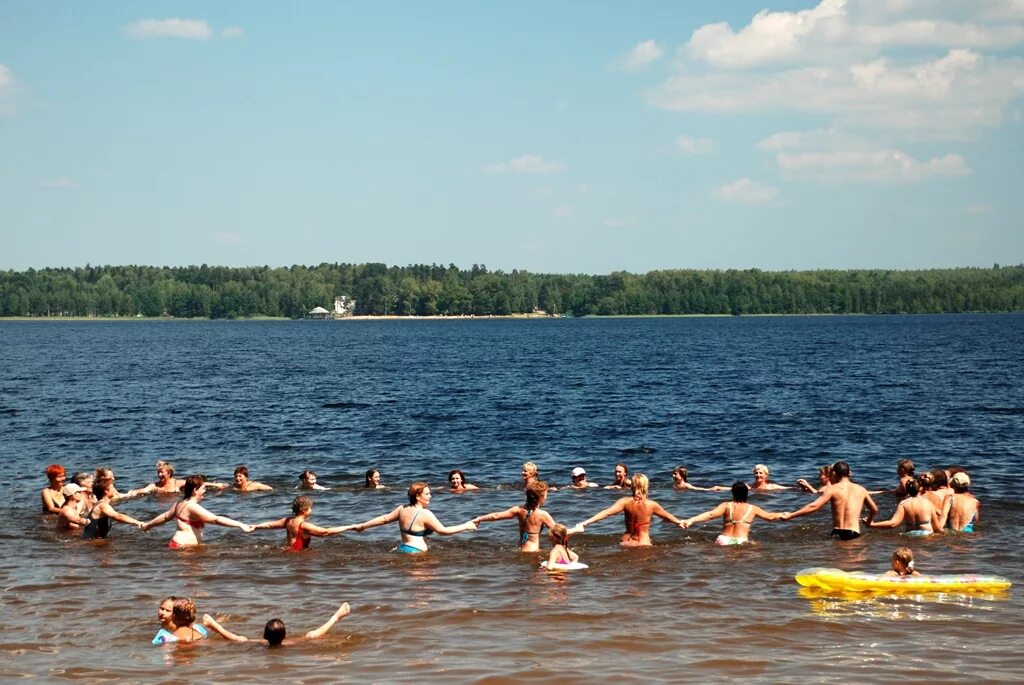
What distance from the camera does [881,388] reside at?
214 feet

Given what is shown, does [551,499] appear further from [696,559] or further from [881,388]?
[881,388]

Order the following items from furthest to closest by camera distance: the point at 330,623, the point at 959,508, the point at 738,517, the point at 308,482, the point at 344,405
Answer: the point at 344,405 → the point at 308,482 → the point at 959,508 → the point at 738,517 → the point at 330,623

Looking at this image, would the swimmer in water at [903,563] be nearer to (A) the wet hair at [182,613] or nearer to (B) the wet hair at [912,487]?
(B) the wet hair at [912,487]

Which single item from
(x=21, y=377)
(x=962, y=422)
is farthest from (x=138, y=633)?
(x=21, y=377)

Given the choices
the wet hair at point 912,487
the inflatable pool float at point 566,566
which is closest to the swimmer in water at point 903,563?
the wet hair at point 912,487

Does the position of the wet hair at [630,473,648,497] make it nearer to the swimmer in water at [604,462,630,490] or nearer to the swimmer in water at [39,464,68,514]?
the swimmer in water at [604,462,630,490]

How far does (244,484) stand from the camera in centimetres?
2953

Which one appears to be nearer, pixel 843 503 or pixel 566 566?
pixel 566 566

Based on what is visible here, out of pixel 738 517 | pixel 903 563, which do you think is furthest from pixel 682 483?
pixel 903 563

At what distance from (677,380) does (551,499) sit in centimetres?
4844

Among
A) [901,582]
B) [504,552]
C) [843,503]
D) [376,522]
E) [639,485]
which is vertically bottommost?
[504,552]

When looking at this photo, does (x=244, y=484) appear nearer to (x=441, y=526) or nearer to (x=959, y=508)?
(x=441, y=526)

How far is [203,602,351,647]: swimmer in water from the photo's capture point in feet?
49.6

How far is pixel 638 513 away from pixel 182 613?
9.47 m
